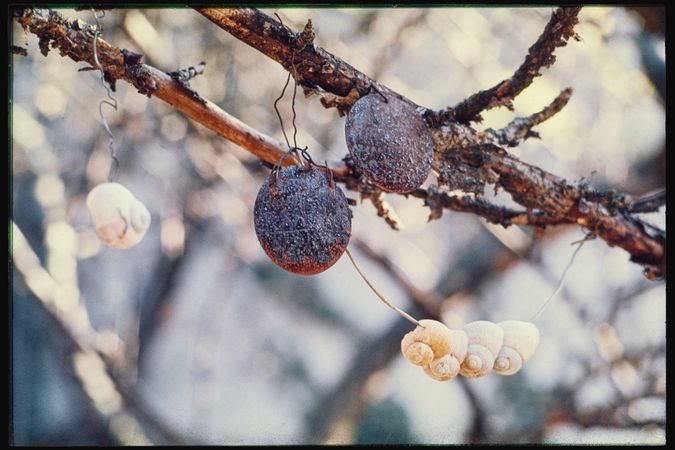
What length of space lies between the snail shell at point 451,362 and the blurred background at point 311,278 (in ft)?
5.64

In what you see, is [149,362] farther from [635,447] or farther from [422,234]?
[635,447]

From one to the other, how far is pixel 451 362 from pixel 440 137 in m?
0.39

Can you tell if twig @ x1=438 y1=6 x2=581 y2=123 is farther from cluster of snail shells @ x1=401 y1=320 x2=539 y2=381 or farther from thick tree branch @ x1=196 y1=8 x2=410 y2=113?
cluster of snail shells @ x1=401 y1=320 x2=539 y2=381

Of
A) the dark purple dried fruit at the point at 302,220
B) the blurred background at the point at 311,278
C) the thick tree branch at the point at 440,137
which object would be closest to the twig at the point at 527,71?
the thick tree branch at the point at 440,137

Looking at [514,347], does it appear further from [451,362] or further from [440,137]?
[440,137]

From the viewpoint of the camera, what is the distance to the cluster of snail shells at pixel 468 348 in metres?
1.12

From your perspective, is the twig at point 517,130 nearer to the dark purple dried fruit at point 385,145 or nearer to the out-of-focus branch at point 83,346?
the dark purple dried fruit at point 385,145

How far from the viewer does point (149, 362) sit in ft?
12.1

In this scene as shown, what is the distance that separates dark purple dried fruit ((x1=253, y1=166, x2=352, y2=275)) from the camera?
945mm

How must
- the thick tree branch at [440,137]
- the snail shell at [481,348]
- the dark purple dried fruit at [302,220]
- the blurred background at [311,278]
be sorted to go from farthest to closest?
the blurred background at [311,278]
the snail shell at [481,348]
the thick tree branch at [440,137]
the dark purple dried fruit at [302,220]

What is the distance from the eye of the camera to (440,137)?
1.17 meters

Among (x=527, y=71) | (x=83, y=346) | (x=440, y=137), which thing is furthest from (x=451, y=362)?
(x=83, y=346)

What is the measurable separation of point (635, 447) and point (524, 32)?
6.85 ft

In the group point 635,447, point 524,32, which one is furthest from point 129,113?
point 635,447
